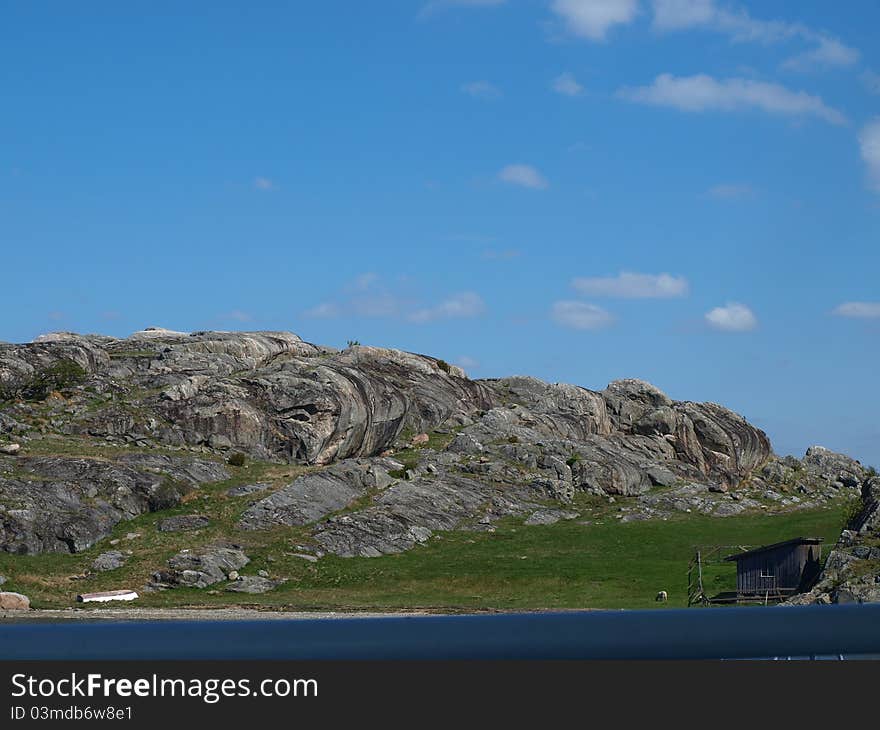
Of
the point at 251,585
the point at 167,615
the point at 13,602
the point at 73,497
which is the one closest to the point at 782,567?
the point at 251,585

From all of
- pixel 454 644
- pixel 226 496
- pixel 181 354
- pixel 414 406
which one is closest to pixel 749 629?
pixel 454 644

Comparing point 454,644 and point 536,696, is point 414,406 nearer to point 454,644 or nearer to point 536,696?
point 454,644

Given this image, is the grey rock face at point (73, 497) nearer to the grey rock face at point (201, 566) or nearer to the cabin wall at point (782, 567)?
the grey rock face at point (201, 566)

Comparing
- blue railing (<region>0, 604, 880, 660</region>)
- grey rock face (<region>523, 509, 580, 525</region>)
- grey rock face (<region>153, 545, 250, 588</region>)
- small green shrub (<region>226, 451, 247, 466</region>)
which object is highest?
small green shrub (<region>226, 451, 247, 466</region>)

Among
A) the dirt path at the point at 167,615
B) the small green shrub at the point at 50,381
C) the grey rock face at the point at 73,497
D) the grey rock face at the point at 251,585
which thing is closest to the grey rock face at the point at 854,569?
the dirt path at the point at 167,615

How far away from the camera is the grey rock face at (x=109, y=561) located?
271 feet

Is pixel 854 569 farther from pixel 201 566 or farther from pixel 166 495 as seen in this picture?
pixel 166 495

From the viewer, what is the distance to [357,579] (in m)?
86.1

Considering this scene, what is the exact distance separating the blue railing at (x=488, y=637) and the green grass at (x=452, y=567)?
10.5 m

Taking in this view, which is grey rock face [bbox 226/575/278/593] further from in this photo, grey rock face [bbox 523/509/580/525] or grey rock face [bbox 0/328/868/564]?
grey rock face [bbox 523/509/580/525]

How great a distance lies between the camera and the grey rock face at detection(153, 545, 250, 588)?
8156cm

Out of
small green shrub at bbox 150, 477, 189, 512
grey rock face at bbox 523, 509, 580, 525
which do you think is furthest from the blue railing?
grey rock face at bbox 523, 509, 580, 525

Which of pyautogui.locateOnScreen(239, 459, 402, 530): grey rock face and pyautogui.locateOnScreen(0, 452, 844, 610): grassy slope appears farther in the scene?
pyautogui.locateOnScreen(239, 459, 402, 530): grey rock face

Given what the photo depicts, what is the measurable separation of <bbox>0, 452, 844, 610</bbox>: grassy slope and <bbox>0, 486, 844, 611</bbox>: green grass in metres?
0.10
